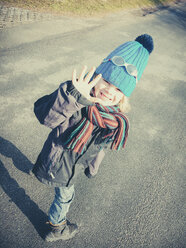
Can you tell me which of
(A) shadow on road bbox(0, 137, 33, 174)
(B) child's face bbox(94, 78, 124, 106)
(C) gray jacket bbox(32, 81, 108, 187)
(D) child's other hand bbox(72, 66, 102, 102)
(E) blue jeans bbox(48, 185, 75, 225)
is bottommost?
(A) shadow on road bbox(0, 137, 33, 174)

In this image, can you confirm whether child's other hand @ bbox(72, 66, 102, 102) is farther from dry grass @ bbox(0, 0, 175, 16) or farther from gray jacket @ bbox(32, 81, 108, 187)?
dry grass @ bbox(0, 0, 175, 16)

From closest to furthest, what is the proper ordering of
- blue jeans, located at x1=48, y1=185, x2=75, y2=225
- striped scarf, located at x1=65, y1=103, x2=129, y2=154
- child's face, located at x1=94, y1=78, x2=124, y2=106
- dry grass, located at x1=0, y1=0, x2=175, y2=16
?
1. striped scarf, located at x1=65, y1=103, x2=129, y2=154
2. child's face, located at x1=94, y1=78, x2=124, y2=106
3. blue jeans, located at x1=48, y1=185, x2=75, y2=225
4. dry grass, located at x1=0, y1=0, x2=175, y2=16

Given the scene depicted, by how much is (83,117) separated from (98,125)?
0.50 feet

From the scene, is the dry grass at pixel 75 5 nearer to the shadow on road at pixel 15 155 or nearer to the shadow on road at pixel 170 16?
the shadow on road at pixel 170 16

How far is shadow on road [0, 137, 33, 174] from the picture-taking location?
273 cm

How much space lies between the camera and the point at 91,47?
654 centimetres

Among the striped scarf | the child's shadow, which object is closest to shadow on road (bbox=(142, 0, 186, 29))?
the child's shadow

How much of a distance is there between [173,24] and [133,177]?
1187cm

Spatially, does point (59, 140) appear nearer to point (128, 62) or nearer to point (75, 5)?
point (128, 62)

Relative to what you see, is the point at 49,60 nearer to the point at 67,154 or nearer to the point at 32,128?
the point at 32,128

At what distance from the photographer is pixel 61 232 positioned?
208 centimetres

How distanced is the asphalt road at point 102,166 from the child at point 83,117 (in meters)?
0.57

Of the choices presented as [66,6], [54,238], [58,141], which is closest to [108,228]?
[54,238]

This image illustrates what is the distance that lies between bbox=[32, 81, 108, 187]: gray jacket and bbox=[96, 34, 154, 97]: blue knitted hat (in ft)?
1.39
